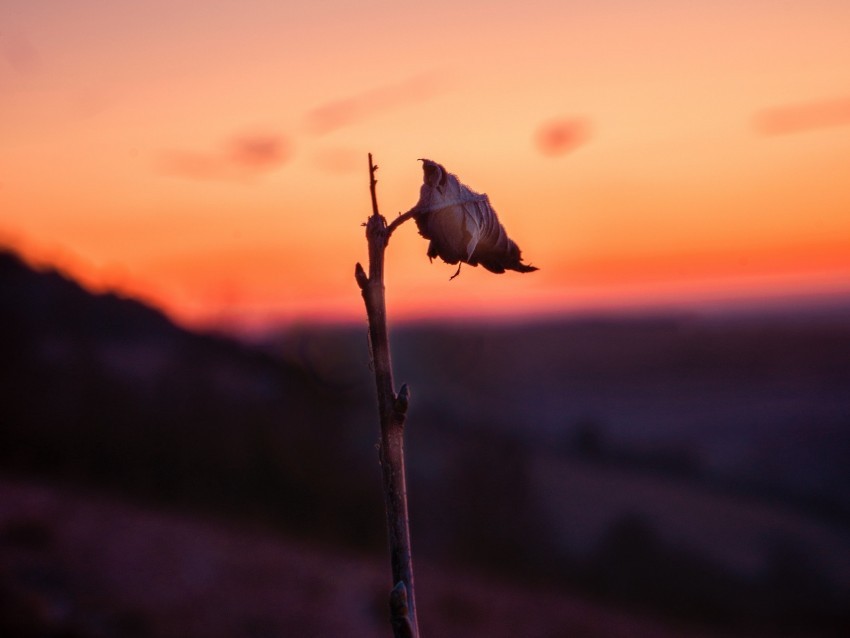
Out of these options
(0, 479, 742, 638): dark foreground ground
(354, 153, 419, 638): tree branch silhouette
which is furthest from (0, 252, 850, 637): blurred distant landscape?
(354, 153, 419, 638): tree branch silhouette

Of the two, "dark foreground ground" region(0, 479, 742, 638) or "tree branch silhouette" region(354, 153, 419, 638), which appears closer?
"tree branch silhouette" region(354, 153, 419, 638)

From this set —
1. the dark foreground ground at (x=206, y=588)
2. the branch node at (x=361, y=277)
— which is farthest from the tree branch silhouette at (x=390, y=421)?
the dark foreground ground at (x=206, y=588)

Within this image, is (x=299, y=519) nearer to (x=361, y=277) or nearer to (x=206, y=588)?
(x=206, y=588)

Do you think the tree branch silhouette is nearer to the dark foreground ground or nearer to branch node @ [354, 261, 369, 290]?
branch node @ [354, 261, 369, 290]

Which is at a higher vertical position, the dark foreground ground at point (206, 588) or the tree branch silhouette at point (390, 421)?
the tree branch silhouette at point (390, 421)

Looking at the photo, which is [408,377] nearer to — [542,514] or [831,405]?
[542,514]

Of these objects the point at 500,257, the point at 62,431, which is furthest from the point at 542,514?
the point at 500,257

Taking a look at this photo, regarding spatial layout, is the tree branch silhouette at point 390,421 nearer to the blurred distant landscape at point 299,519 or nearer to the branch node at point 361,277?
the branch node at point 361,277

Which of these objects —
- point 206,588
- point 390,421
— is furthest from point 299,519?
point 390,421

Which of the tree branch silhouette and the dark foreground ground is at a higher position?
the tree branch silhouette

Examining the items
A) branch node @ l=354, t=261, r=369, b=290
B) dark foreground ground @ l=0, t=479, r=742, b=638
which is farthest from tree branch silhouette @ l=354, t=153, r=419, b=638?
dark foreground ground @ l=0, t=479, r=742, b=638

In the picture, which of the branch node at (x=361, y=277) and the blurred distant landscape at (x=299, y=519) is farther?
the blurred distant landscape at (x=299, y=519)
